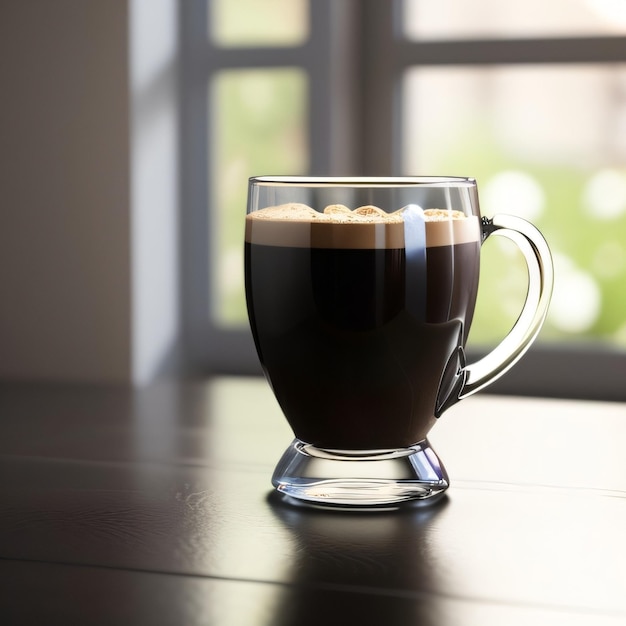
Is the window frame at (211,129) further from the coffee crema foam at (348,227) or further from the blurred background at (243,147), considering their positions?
the coffee crema foam at (348,227)

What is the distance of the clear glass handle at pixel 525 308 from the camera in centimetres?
70

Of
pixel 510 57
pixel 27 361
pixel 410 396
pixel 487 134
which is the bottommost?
pixel 27 361

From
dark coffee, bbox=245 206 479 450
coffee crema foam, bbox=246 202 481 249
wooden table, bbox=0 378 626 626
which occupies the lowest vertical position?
wooden table, bbox=0 378 626 626

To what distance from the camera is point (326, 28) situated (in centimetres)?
186

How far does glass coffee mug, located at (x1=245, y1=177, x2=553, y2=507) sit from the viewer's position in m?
0.65

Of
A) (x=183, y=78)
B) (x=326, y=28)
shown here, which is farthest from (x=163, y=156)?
(x=326, y=28)

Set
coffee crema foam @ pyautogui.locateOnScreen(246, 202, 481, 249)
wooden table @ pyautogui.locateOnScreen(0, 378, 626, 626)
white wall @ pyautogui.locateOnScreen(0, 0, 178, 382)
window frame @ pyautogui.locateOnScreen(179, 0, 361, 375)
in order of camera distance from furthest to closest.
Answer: window frame @ pyautogui.locateOnScreen(179, 0, 361, 375), white wall @ pyautogui.locateOnScreen(0, 0, 178, 382), coffee crema foam @ pyautogui.locateOnScreen(246, 202, 481, 249), wooden table @ pyautogui.locateOnScreen(0, 378, 626, 626)

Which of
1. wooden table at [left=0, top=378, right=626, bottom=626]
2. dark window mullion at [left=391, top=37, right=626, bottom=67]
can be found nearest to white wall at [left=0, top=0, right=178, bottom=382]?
dark window mullion at [left=391, top=37, right=626, bottom=67]

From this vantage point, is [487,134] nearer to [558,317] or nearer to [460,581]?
[558,317]

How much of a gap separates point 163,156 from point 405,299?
52.3 inches

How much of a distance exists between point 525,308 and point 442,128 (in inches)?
53.1

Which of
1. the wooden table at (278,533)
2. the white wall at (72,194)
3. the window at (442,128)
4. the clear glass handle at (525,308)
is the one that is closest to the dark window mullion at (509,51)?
the window at (442,128)

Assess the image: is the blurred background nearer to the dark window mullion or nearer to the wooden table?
the dark window mullion

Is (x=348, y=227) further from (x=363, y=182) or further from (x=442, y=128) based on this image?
(x=442, y=128)
